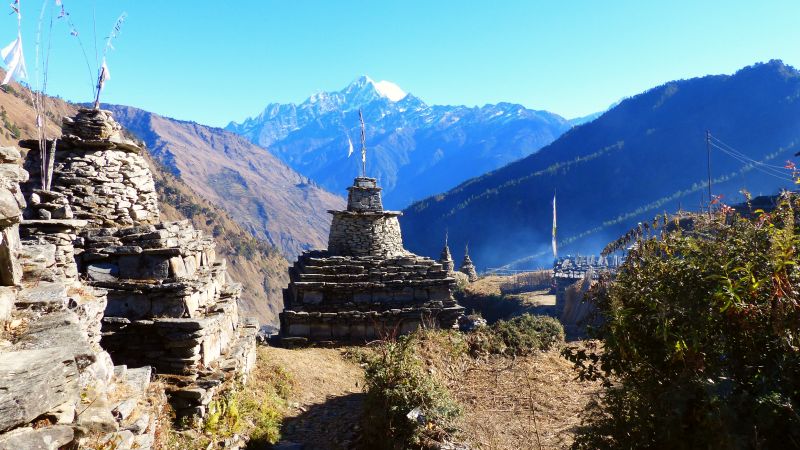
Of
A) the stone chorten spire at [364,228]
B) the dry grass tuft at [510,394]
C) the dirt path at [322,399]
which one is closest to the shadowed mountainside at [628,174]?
the stone chorten spire at [364,228]

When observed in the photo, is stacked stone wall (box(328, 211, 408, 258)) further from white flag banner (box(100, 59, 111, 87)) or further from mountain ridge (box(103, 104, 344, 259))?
mountain ridge (box(103, 104, 344, 259))

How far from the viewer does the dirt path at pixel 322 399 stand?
8.46m

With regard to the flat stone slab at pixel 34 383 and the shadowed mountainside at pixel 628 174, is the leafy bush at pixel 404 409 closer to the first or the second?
the flat stone slab at pixel 34 383

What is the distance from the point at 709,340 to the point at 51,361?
16.8 ft

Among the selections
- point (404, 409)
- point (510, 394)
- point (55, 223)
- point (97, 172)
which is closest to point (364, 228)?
point (510, 394)

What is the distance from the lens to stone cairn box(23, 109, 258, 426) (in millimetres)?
6945

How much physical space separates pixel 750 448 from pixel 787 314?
3.45ft

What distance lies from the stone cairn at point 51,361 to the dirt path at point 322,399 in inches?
126

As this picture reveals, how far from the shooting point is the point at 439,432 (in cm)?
718

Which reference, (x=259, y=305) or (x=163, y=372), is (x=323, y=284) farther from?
(x=259, y=305)

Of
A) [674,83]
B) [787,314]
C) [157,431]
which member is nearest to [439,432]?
[157,431]

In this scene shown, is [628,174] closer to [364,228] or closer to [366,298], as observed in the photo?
[364,228]

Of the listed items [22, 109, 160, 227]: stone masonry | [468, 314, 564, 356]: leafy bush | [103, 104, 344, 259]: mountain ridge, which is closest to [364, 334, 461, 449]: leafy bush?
[22, 109, 160, 227]: stone masonry

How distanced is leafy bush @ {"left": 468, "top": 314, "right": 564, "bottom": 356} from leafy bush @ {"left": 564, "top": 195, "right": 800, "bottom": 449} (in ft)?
25.3
